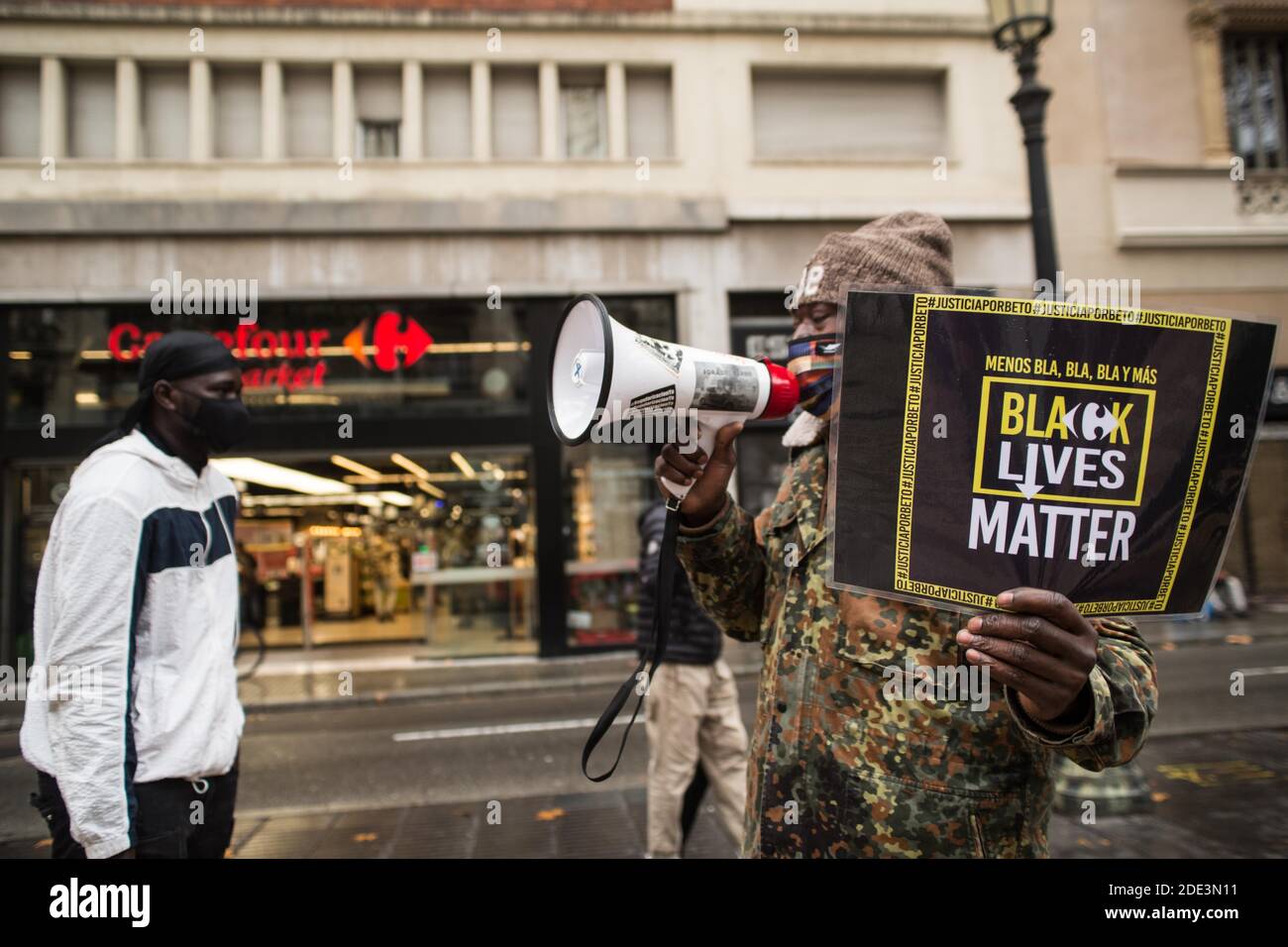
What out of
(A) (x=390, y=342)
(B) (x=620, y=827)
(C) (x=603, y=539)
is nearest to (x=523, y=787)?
(B) (x=620, y=827)

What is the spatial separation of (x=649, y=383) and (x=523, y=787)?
18.1 feet

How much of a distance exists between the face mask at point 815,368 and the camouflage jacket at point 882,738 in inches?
7.4

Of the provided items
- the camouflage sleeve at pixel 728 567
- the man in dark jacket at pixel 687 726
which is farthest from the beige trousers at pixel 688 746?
the camouflage sleeve at pixel 728 567

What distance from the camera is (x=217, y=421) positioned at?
2611 millimetres

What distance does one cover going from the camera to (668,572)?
1854 millimetres

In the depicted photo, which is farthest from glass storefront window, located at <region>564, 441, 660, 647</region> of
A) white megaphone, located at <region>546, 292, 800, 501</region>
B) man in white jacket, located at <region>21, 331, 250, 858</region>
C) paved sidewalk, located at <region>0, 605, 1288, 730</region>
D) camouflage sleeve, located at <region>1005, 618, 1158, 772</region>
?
camouflage sleeve, located at <region>1005, 618, 1158, 772</region>

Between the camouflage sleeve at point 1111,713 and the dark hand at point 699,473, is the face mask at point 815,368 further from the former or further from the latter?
the camouflage sleeve at point 1111,713

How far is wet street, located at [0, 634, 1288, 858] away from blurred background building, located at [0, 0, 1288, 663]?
4168mm

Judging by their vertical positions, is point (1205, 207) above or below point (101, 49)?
below

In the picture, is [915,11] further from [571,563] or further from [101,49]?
[101,49]

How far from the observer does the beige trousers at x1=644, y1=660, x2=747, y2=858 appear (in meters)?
A: 3.98

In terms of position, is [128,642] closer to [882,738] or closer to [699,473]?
[699,473]
